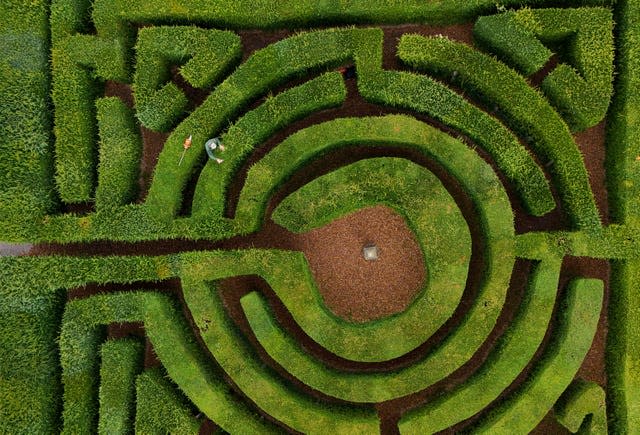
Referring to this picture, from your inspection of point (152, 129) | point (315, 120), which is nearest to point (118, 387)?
Answer: point (152, 129)

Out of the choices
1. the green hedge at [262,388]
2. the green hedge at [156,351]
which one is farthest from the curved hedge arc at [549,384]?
the green hedge at [156,351]

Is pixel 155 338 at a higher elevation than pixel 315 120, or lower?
lower

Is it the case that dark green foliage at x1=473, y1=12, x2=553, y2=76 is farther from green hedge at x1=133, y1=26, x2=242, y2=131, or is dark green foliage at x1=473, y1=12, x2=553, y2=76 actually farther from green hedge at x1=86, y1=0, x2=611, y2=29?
green hedge at x1=133, y1=26, x2=242, y2=131

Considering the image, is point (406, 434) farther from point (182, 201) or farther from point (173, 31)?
point (173, 31)

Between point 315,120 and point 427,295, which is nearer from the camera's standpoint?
point 427,295

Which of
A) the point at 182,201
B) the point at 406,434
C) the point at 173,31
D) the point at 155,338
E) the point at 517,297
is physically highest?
the point at 173,31

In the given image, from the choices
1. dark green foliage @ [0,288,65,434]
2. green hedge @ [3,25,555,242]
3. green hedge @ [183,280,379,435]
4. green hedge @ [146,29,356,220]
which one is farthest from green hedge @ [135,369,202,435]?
green hedge @ [146,29,356,220]
